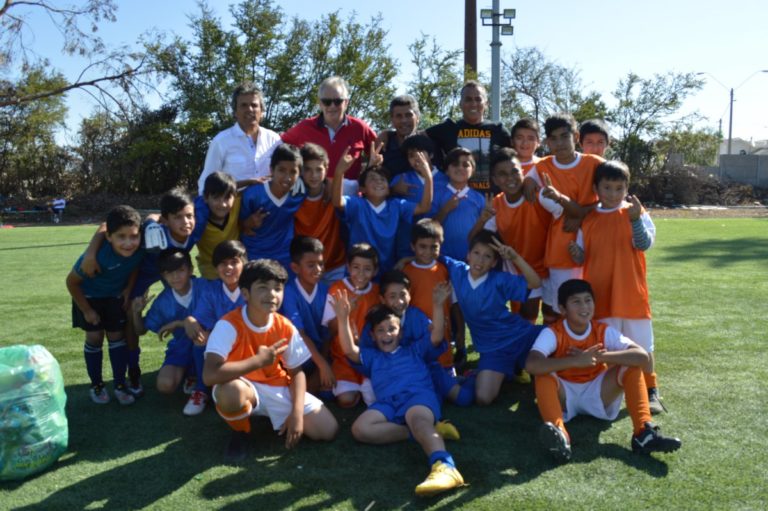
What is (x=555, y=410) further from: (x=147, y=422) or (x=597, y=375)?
(x=147, y=422)

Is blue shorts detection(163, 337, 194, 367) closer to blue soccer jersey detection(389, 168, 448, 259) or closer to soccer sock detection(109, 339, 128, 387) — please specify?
soccer sock detection(109, 339, 128, 387)

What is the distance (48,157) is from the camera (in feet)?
92.7

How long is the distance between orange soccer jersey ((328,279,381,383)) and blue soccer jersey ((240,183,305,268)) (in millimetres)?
560

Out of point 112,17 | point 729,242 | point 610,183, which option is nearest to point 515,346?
point 610,183

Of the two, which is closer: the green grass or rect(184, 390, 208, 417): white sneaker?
the green grass

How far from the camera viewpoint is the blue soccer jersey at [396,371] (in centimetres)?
359

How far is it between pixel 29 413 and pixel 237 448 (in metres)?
1.00

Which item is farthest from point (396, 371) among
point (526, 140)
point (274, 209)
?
point (526, 140)

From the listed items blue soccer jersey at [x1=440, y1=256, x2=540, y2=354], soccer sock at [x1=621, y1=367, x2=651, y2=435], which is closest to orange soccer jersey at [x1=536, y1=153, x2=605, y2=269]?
blue soccer jersey at [x1=440, y1=256, x2=540, y2=354]

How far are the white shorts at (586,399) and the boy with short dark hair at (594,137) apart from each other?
6.67ft

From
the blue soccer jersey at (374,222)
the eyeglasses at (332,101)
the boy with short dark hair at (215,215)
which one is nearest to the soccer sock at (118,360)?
the boy with short dark hair at (215,215)

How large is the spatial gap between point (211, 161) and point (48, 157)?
2718 cm

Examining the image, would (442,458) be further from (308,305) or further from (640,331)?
(640,331)

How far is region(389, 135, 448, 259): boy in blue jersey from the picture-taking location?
15.4 feet
